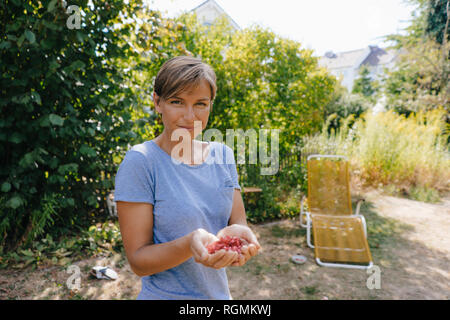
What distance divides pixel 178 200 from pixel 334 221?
13.5 ft

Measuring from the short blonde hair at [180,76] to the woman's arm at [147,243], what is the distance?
46 centimetres

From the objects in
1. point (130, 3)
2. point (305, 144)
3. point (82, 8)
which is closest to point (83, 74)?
point (82, 8)

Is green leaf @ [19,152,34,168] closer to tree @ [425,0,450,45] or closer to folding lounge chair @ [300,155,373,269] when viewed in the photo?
folding lounge chair @ [300,155,373,269]

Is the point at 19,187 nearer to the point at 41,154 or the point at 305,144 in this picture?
the point at 41,154

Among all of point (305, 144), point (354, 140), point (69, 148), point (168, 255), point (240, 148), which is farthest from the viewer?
point (354, 140)

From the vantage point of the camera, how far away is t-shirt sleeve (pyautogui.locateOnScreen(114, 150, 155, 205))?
3.25 ft

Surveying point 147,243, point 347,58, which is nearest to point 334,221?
point 147,243

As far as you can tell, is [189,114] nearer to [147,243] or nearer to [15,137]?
[147,243]

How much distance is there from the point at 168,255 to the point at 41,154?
312 centimetres

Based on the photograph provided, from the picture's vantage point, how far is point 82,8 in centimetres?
303

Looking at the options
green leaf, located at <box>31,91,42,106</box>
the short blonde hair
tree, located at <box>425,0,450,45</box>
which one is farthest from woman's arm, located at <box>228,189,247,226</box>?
tree, located at <box>425,0,450,45</box>

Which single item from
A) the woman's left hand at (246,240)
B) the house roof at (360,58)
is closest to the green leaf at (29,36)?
the woman's left hand at (246,240)

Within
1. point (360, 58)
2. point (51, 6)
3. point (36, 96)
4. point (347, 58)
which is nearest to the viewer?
point (51, 6)

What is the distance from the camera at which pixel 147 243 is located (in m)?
1.02
